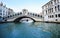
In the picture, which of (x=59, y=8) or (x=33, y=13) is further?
(x=33, y=13)

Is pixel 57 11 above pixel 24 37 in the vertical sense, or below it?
above

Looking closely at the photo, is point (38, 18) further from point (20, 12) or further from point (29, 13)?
point (20, 12)

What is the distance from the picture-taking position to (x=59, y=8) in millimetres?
16047

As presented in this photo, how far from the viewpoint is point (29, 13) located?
74.5 feet

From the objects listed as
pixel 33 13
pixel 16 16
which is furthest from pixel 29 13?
pixel 16 16

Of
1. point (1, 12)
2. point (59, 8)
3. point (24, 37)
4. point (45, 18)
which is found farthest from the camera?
point (1, 12)

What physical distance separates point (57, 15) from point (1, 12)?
47.2ft

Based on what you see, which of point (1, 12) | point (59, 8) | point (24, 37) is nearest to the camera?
point (24, 37)

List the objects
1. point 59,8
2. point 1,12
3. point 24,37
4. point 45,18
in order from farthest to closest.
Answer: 1. point 1,12
2. point 45,18
3. point 59,8
4. point 24,37

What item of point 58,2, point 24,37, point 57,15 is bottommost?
point 24,37

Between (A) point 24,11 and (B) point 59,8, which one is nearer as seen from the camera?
(B) point 59,8

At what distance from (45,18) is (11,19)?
6.10 meters

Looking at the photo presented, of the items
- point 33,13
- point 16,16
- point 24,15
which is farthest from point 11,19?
point 33,13

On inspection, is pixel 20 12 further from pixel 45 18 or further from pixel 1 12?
pixel 1 12
